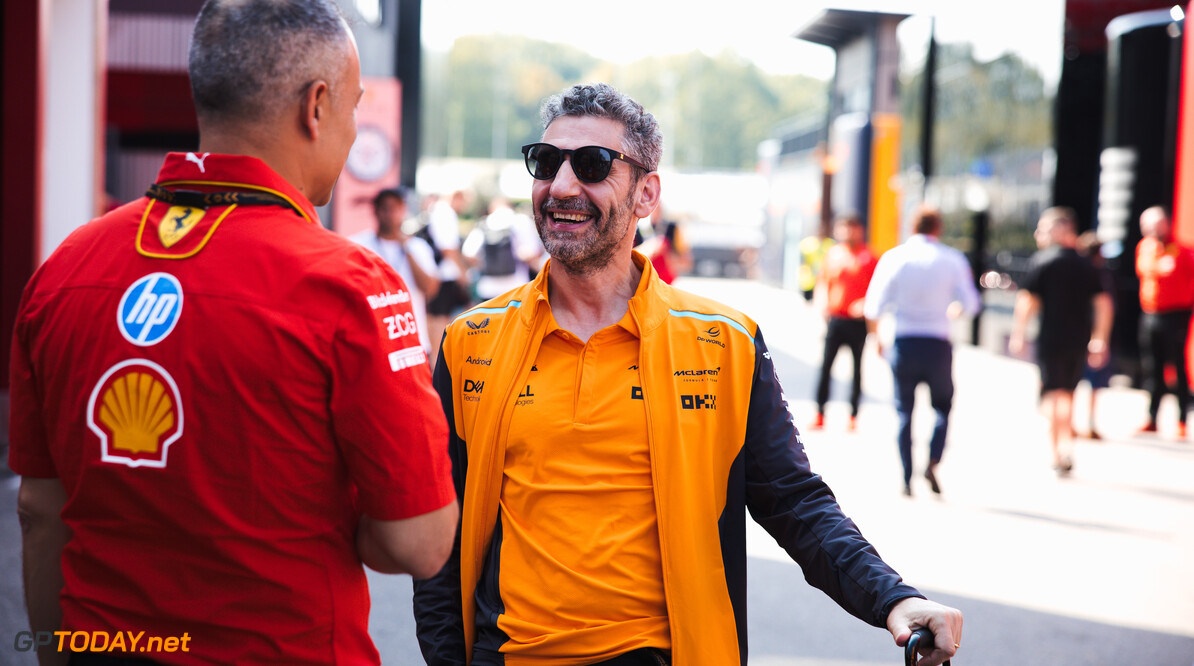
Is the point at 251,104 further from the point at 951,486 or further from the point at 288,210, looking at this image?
the point at 951,486

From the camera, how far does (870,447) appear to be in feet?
33.7

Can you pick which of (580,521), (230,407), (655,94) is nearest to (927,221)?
(580,521)

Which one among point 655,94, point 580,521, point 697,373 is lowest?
point 580,521

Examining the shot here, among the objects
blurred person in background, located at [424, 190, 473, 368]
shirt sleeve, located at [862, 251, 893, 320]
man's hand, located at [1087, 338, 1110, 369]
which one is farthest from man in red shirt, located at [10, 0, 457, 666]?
man's hand, located at [1087, 338, 1110, 369]

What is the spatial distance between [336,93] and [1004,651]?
443 cm

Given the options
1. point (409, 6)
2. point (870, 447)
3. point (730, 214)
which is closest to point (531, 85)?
point (730, 214)

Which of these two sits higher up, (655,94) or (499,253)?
(655,94)

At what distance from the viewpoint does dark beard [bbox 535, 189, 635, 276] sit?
2.45 metres

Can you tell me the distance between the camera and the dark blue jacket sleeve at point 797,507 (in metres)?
2.15

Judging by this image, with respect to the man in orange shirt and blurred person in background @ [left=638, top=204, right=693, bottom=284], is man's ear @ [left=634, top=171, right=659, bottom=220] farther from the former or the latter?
the man in orange shirt

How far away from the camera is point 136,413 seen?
157 centimetres

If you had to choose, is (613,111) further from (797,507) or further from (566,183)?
(797,507)

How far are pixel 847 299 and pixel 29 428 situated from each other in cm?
966

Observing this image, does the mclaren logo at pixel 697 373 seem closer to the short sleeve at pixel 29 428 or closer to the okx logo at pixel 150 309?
the okx logo at pixel 150 309
